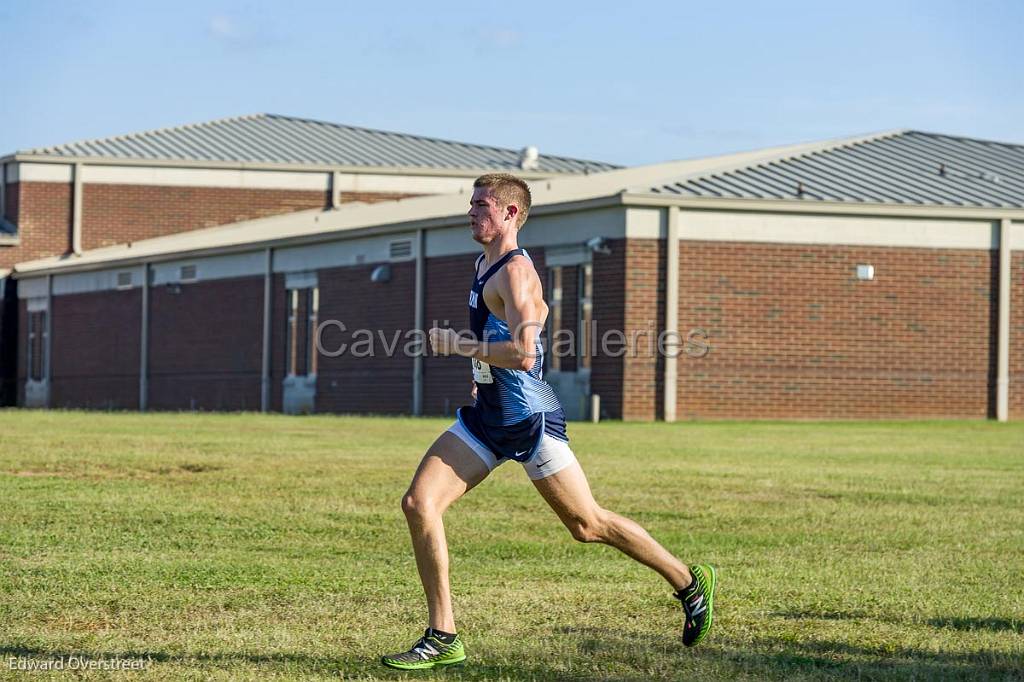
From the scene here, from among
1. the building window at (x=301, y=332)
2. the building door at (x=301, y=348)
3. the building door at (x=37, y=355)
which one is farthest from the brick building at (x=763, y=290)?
the building door at (x=37, y=355)

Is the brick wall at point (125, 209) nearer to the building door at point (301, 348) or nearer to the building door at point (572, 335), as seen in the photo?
the building door at point (301, 348)

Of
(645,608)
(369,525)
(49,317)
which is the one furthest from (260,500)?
(49,317)

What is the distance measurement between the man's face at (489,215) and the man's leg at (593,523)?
40.7 inches

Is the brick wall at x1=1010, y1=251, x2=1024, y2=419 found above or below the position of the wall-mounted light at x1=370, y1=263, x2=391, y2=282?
below

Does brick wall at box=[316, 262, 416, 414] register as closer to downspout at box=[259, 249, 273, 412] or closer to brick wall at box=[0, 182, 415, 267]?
downspout at box=[259, 249, 273, 412]

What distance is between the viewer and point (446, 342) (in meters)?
6.26

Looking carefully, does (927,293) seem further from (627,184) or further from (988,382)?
(627,184)

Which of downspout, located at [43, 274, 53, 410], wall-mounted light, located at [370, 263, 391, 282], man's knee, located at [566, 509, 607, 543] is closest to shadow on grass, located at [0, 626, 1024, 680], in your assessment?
man's knee, located at [566, 509, 607, 543]

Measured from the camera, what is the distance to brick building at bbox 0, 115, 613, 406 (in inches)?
1954

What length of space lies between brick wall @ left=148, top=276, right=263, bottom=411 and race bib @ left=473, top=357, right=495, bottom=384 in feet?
109

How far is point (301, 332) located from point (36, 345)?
45.0ft

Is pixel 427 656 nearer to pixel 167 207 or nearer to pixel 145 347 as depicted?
pixel 145 347

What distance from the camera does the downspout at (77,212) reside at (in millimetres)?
49594

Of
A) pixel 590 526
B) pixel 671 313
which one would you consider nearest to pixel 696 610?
→ pixel 590 526
